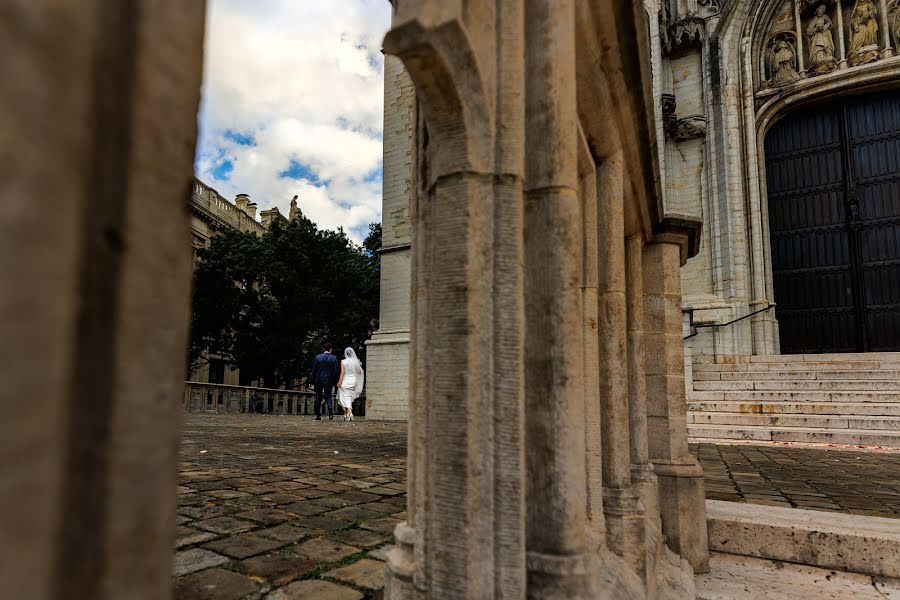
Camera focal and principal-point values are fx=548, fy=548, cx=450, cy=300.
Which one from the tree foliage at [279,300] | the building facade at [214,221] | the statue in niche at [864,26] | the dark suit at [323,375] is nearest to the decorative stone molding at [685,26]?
the statue in niche at [864,26]

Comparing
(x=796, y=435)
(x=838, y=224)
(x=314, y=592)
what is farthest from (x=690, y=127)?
(x=314, y=592)

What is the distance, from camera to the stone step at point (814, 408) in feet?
25.2

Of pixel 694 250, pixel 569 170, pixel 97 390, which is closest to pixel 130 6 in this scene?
pixel 97 390

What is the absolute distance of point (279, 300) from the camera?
23.4 meters

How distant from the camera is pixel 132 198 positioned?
500 mm

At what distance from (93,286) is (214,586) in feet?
7.02

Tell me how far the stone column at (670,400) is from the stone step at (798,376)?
772 centimetres

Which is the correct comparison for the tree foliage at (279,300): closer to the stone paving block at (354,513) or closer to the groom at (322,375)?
the groom at (322,375)

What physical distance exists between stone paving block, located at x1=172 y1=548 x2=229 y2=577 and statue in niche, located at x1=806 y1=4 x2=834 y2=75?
50.7 feet

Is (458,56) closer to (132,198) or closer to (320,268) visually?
(132,198)

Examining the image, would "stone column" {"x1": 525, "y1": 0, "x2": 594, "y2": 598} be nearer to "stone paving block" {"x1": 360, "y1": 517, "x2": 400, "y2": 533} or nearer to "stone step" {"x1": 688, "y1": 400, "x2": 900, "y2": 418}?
"stone paving block" {"x1": 360, "y1": 517, "x2": 400, "y2": 533}

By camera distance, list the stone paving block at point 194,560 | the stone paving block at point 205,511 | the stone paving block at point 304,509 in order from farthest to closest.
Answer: the stone paving block at point 304,509 → the stone paving block at point 205,511 → the stone paving block at point 194,560

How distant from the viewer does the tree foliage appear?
2216cm

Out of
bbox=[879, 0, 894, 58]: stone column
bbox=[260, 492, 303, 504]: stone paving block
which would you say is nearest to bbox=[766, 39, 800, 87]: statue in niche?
bbox=[879, 0, 894, 58]: stone column
